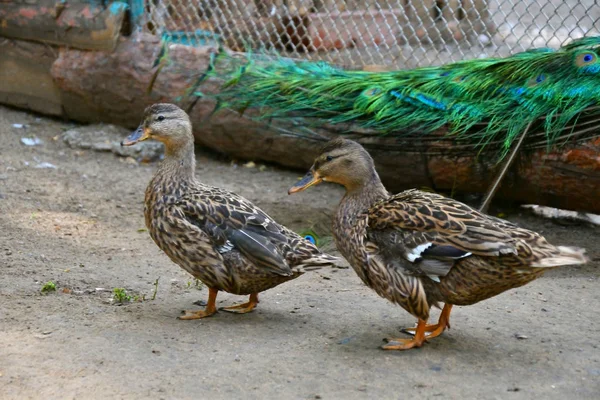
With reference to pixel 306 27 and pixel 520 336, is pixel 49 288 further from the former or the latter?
pixel 306 27

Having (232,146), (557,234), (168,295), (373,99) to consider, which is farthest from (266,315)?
(232,146)

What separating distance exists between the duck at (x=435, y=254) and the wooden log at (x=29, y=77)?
5173 millimetres

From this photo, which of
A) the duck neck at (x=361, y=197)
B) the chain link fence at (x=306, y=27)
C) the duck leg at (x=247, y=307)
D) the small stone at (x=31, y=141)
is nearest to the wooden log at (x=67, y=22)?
the chain link fence at (x=306, y=27)

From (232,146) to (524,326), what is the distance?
13.2 feet

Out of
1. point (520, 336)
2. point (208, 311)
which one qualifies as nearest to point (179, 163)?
point (208, 311)

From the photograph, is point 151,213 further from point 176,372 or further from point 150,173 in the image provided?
point 150,173

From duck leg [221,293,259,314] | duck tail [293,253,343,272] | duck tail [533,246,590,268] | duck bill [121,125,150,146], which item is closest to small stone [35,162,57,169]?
duck bill [121,125,150,146]

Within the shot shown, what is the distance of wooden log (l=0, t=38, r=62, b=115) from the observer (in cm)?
870

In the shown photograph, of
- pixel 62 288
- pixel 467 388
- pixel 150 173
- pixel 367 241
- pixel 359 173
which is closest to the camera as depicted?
pixel 467 388

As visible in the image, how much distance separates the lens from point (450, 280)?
4.16 meters

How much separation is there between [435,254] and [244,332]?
1.17 metres

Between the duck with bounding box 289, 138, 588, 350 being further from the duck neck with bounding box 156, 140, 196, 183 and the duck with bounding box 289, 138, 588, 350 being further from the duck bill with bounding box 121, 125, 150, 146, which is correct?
the duck bill with bounding box 121, 125, 150, 146

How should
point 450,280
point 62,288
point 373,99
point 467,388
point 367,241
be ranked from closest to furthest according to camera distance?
point 467,388, point 450,280, point 367,241, point 62,288, point 373,99

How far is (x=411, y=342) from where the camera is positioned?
4.34 metres
